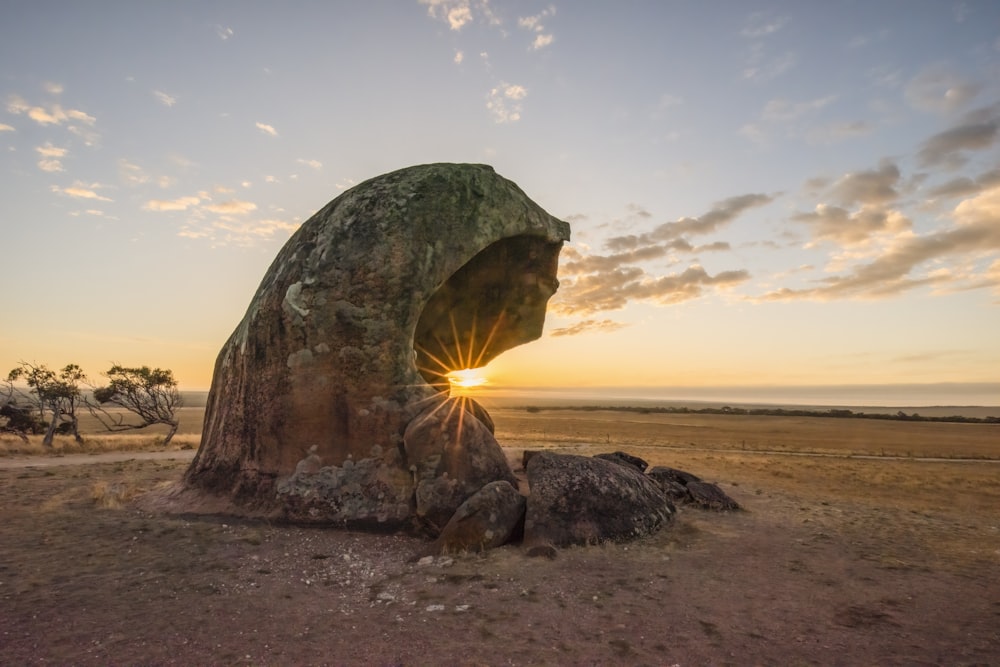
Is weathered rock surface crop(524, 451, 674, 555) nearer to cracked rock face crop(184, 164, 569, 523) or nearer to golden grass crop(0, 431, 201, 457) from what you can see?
cracked rock face crop(184, 164, 569, 523)

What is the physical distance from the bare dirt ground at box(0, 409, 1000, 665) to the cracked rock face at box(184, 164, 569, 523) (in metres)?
0.89

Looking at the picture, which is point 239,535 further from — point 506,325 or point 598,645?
point 506,325

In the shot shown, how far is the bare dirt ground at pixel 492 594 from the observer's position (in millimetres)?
4699

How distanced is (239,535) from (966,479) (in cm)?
2196

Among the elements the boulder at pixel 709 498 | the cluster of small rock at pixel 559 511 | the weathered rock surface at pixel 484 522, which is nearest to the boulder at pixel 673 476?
the boulder at pixel 709 498

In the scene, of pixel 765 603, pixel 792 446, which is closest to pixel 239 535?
pixel 765 603

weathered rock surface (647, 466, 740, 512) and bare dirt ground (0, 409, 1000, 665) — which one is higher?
weathered rock surface (647, 466, 740, 512)

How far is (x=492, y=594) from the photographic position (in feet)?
19.9

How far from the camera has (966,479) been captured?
18.0 m

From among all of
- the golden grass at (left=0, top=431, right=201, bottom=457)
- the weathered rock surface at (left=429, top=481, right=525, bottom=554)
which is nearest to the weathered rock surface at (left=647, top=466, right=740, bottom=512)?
the weathered rock surface at (left=429, top=481, right=525, bottom=554)

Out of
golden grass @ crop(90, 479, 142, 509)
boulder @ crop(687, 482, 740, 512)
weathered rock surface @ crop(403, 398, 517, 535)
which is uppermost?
weathered rock surface @ crop(403, 398, 517, 535)

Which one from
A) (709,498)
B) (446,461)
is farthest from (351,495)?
(709,498)

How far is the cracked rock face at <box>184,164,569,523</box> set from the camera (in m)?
8.91

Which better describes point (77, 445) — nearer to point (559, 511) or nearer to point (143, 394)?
point (143, 394)
